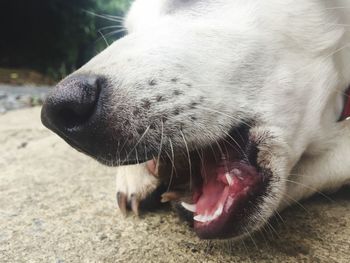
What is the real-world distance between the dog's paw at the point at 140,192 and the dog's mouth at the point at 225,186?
8.7 inches

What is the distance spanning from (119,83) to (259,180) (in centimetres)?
41

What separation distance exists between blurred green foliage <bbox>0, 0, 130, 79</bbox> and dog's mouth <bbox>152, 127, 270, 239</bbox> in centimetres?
822

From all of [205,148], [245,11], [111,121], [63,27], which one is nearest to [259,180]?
[205,148]

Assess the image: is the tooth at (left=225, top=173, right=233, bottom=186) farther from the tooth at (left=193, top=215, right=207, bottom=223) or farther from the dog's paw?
the dog's paw

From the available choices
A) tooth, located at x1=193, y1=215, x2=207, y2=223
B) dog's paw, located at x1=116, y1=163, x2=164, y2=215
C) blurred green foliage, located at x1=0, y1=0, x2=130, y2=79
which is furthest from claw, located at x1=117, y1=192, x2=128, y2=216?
blurred green foliage, located at x1=0, y1=0, x2=130, y2=79

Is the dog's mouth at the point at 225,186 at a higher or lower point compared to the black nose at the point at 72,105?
lower

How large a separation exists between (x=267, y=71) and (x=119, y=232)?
603 mm

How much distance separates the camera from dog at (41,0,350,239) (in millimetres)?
1218

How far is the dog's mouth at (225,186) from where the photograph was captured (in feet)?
4.01

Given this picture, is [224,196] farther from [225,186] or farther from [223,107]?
[223,107]

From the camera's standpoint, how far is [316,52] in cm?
146

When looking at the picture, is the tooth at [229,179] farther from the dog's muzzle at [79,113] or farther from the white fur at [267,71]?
the dog's muzzle at [79,113]

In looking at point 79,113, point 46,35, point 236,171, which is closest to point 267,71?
point 236,171

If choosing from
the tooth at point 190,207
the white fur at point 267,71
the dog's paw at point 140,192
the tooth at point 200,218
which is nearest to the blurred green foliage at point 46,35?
the dog's paw at point 140,192
